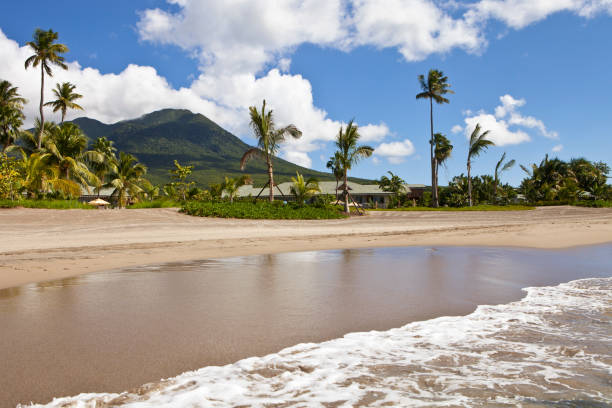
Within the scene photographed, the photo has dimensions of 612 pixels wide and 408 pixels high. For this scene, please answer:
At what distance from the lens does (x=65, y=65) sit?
110ft

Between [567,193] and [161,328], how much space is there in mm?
43641

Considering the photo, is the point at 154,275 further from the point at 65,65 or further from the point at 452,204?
the point at 452,204

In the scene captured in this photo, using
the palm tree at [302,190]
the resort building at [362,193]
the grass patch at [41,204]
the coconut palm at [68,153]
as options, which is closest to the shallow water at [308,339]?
the grass patch at [41,204]

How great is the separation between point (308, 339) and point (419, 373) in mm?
1041

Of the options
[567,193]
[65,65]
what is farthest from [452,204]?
[65,65]

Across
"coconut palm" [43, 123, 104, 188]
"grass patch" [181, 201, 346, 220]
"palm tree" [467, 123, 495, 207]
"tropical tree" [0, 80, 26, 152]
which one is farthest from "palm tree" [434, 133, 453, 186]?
"tropical tree" [0, 80, 26, 152]

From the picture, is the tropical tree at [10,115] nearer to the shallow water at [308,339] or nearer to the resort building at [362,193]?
the resort building at [362,193]

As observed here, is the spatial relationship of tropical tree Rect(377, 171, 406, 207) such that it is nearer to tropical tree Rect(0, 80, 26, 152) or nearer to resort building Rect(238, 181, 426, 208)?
resort building Rect(238, 181, 426, 208)

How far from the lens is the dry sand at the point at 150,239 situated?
26.7 ft

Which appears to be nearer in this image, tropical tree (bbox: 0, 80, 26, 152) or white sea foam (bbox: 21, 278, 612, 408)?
white sea foam (bbox: 21, 278, 612, 408)

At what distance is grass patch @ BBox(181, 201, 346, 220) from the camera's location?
61.0ft

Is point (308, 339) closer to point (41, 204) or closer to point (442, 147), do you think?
point (41, 204)

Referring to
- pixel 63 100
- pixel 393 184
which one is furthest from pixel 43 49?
pixel 393 184

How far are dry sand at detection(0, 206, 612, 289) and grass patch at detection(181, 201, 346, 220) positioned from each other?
76 cm
